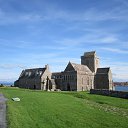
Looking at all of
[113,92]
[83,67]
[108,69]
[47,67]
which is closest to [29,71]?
[47,67]

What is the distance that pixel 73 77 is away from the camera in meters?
97.3

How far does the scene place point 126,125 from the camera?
2155cm

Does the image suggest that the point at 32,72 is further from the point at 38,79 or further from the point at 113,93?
the point at 113,93

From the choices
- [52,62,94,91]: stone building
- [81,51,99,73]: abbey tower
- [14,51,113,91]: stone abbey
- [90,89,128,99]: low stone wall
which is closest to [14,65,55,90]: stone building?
[14,51,113,91]: stone abbey

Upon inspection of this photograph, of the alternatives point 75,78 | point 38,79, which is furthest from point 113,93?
point 38,79

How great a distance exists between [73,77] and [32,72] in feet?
80.9

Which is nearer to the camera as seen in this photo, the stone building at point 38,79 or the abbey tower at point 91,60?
the stone building at point 38,79

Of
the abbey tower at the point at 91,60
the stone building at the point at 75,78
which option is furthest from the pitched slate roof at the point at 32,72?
the abbey tower at the point at 91,60

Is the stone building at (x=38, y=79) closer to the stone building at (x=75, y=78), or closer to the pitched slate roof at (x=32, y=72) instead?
the pitched slate roof at (x=32, y=72)

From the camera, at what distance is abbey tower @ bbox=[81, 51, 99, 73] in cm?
11212

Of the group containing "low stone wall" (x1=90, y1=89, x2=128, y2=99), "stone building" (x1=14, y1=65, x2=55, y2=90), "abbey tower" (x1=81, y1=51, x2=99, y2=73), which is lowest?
"low stone wall" (x1=90, y1=89, x2=128, y2=99)

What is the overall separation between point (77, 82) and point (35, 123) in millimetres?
75326

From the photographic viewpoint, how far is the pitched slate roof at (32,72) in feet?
352

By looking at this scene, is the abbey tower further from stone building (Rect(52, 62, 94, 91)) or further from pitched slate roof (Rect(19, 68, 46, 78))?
pitched slate roof (Rect(19, 68, 46, 78))
